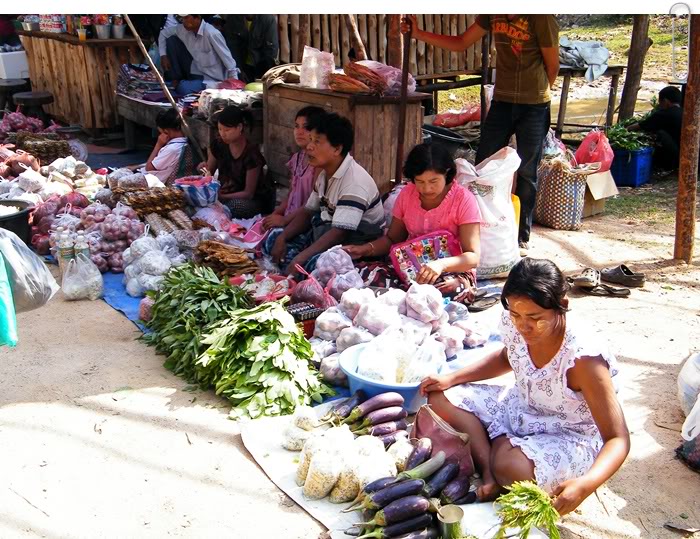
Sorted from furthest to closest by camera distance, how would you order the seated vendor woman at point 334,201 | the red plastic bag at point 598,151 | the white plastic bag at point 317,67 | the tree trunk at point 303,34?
the tree trunk at point 303,34
the red plastic bag at point 598,151
the white plastic bag at point 317,67
the seated vendor woman at point 334,201

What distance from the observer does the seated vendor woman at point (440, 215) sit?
443cm

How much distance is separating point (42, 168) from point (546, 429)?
6136mm

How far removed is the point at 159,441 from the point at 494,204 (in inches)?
110

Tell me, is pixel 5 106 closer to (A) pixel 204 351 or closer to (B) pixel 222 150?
(B) pixel 222 150

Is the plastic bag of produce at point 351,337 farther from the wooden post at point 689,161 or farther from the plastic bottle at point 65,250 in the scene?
the wooden post at point 689,161

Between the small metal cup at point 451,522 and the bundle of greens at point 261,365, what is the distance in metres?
1.22

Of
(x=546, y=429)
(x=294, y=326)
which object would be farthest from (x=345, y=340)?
(x=546, y=429)

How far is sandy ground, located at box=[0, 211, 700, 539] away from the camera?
2.88 meters

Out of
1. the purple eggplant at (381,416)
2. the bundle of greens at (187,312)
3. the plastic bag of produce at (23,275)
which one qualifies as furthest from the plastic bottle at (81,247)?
the purple eggplant at (381,416)

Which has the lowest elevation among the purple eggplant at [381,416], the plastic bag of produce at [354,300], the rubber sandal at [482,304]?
the rubber sandal at [482,304]

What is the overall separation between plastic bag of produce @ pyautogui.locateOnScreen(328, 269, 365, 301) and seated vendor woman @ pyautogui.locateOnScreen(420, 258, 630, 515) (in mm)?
1416

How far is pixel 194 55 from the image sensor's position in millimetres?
9383

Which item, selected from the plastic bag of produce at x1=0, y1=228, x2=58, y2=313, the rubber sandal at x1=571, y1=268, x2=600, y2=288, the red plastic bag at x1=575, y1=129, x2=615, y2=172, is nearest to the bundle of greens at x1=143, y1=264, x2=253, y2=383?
the plastic bag of produce at x1=0, y1=228, x2=58, y2=313

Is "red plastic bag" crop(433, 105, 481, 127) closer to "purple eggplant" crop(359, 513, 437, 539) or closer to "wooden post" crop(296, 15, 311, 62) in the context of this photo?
"wooden post" crop(296, 15, 311, 62)
